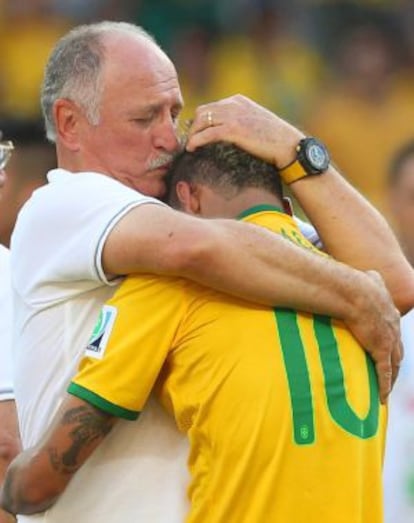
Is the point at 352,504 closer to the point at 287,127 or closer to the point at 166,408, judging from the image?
the point at 166,408

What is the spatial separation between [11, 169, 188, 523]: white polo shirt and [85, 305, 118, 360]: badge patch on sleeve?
0.31 feet

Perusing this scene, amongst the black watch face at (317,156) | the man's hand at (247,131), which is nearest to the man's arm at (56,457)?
the man's hand at (247,131)

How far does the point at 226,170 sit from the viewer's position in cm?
355

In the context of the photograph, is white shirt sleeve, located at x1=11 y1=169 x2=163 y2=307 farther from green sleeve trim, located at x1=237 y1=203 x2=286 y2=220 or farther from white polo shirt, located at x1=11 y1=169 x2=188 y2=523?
green sleeve trim, located at x1=237 y1=203 x2=286 y2=220

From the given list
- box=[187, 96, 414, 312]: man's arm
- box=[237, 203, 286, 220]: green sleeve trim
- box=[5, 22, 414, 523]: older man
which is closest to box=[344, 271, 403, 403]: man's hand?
box=[5, 22, 414, 523]: older man

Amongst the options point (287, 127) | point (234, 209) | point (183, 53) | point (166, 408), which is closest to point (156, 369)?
point (166, 408)

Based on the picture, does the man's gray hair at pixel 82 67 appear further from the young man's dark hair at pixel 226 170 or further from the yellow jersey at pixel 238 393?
the yellow jersey at pixel 238 393

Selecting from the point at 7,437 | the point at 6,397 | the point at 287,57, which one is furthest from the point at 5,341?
the point at 287,57

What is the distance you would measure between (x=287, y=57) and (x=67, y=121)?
24.5 ft

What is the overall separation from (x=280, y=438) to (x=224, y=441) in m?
0.12

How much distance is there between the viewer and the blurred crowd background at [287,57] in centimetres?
1071

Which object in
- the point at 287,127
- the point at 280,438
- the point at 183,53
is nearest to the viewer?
the point at 280,438

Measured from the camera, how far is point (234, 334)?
3.42 meters

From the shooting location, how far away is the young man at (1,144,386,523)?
3391mm
